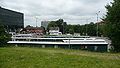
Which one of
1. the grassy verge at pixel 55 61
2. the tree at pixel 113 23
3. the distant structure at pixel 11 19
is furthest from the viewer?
the distant structure at pixel 11 19

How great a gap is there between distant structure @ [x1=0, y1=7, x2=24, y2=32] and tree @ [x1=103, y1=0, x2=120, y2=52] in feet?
242

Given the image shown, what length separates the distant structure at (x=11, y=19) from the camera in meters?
90.0

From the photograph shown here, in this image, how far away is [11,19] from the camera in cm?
10000

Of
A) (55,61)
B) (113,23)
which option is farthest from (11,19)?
(55,61)

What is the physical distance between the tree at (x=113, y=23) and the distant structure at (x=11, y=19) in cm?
7372

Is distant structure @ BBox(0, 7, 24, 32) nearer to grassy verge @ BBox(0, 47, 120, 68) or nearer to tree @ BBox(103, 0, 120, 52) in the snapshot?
tree @ BBox(103, 0, 120, 52)

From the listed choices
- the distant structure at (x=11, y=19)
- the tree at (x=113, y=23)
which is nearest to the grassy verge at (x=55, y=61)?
the tree at (x=113, y=23)

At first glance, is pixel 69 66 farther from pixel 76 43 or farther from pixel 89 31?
pixel 89 31

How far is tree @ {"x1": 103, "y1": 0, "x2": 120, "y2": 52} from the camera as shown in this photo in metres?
19.1

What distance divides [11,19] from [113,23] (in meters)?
90.1

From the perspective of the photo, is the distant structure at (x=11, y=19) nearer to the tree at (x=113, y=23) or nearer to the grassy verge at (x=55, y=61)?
the tree at (x=113, y=23)

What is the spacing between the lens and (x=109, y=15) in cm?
2000

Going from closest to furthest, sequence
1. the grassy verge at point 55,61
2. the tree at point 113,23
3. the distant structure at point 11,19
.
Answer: the grassy verge at point 55,61 < the tree at point 113,23 < the distant structure at point 11,19

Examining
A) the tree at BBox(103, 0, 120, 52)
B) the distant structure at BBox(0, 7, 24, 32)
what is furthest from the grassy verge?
the distant structure at BBox(0, 7, 24, 32)
